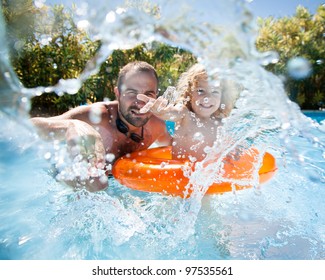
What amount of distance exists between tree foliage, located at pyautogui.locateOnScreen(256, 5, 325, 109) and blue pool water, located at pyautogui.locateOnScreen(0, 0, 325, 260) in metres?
6.82

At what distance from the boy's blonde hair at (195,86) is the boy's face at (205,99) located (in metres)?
0.04

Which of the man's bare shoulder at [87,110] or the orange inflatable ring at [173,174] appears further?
the man's bare shoulder at [87,110]

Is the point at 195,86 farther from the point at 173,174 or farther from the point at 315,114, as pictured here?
the point at 315,114

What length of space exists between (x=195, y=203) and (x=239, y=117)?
64 centimetres

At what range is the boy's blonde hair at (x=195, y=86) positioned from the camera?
240cm

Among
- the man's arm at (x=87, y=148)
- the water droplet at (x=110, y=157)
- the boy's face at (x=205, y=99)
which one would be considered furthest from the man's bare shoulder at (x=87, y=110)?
the boy's face at (x=205, y=99)

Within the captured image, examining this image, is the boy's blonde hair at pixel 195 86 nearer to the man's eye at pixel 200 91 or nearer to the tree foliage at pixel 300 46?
the man's eye at pixel 200 91

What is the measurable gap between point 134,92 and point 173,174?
33.9 inches

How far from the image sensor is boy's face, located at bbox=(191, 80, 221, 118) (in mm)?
2322

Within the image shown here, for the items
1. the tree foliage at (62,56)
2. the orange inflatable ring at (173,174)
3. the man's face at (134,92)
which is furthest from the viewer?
the tree foliage at (62,56)

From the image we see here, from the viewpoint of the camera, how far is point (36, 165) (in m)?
4.42

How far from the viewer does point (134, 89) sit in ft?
8.37

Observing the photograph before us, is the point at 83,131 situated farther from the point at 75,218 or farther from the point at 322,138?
the point at 322,138

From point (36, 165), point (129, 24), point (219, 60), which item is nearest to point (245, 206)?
point (219, 60)
